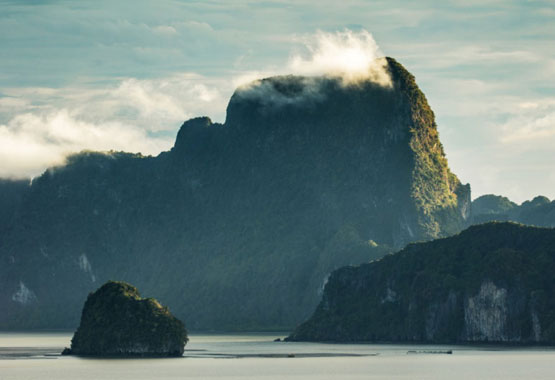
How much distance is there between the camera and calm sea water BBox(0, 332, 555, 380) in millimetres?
137000

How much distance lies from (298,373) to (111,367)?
23919 millimetres

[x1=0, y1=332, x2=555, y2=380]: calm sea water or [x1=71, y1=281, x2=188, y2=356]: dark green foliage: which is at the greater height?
[x1=71, y1=281, x2=188, y2=356]: dark green foliage

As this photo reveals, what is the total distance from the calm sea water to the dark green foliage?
404 centimetres

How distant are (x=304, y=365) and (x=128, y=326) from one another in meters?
27.4

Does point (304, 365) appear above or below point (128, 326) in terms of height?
below

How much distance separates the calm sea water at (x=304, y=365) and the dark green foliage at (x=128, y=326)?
4041mm

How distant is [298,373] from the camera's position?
14138cm

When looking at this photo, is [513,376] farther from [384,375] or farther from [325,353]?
[325,353]

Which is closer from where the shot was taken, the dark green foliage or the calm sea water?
the calm sea water

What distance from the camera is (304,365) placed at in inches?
6093

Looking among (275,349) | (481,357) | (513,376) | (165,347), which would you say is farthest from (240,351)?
(513,376)

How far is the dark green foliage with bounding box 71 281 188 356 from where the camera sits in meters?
166

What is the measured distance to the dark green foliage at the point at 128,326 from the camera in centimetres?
16625

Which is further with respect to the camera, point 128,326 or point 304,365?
point 128,326
